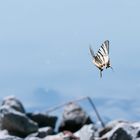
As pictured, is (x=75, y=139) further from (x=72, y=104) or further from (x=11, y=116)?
(x=72, y=104)

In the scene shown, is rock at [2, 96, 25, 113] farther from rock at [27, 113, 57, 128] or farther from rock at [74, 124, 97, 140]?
rock at [74, 124, 97, 140]

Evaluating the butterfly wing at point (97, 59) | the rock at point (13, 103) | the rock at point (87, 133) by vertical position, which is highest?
the butterfly wing at point (97, 59)

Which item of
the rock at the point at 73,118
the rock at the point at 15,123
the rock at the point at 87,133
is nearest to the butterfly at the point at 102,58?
the rock at the point at 87,133

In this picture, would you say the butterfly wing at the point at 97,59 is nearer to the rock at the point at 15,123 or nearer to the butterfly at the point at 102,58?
the butterfly at the point at 102,58

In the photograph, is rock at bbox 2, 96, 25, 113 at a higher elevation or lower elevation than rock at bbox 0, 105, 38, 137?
higher

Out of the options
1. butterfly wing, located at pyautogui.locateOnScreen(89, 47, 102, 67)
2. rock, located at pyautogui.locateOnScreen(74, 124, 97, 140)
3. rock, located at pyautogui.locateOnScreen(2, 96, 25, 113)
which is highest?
butterfly wing, located at pyautogui.locateOnScreen(89, 47, 102, 67)

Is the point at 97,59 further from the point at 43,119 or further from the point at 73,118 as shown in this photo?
the point at 43,119

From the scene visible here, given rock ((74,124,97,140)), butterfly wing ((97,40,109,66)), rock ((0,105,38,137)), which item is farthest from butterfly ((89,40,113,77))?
rock ((0,105,38,137))

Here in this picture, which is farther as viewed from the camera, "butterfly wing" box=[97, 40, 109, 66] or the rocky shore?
the rocky shore
